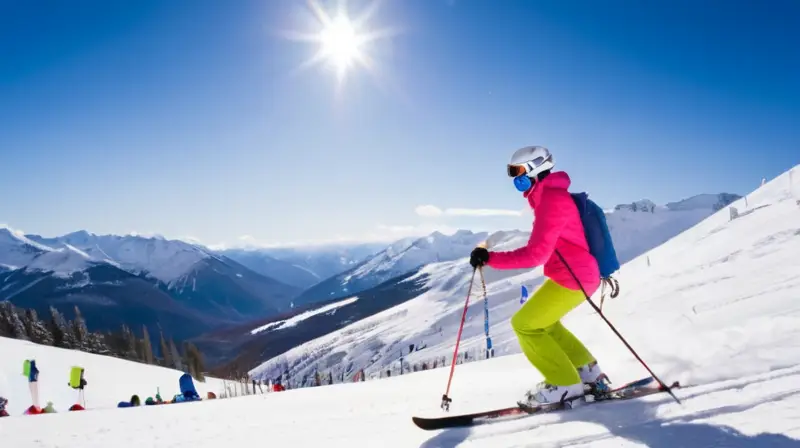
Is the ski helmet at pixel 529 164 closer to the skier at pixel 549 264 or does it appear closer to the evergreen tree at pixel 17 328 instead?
the skier at pixel 549 264

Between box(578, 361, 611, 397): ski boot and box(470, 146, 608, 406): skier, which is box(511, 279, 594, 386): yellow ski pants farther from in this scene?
box(578, 361, 611, 397): ski boot

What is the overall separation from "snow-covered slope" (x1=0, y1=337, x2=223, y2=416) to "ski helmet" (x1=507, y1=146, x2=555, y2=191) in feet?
68.0

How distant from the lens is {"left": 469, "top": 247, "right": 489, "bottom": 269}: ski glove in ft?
13.4

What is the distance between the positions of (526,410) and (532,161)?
231 centimetres

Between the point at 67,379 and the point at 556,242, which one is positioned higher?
the point at 67,379

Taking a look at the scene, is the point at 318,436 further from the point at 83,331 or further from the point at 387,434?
the point at 83,331

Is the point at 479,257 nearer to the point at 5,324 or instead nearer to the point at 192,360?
the point at 5,324

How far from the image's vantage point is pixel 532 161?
434 cm

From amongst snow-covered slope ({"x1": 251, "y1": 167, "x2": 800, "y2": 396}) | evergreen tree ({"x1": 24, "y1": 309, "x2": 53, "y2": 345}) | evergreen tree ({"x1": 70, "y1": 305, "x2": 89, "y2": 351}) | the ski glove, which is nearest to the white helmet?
the ski glove

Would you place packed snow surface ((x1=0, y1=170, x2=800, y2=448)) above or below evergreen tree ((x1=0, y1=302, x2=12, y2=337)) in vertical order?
below

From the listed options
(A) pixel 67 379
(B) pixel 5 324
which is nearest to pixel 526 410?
(A) pixel 67 379

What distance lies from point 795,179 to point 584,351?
1007 inches

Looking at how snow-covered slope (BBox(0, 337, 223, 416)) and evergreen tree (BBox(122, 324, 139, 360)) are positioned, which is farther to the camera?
evergreen tree (BBox(122, 324, 139, 360))

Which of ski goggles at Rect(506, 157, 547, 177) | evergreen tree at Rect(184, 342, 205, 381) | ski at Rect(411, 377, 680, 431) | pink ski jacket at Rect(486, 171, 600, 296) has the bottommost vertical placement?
ski at Rect(411, 377, 680, 431)
